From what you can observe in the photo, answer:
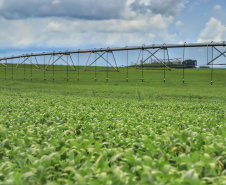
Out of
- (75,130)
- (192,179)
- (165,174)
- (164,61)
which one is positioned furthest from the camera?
(164,61)

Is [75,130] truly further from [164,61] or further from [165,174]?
[164,61]

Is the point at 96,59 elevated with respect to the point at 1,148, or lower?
elevated

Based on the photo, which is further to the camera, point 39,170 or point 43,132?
point 43,132

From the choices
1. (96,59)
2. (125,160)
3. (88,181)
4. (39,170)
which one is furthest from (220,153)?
(96,59)

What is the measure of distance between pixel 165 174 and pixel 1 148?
97.8 inches

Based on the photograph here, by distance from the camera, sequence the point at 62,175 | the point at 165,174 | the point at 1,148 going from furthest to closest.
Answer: the point at 1,148
the point at 62,175
the point at 165,174

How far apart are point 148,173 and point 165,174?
0.23 metres

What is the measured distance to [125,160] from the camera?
311 cm

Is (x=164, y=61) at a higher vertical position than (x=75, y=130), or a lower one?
higher

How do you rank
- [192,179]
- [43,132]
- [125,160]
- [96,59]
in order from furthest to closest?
1. [96,59]
2. [43,132]
3. [125,160]
4. [192,179]

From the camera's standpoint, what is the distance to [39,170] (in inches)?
103

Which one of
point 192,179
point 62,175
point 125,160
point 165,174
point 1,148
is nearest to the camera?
point 192,179

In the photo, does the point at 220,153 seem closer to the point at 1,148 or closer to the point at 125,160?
the point at 125,160

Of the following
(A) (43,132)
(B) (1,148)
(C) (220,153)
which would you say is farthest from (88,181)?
(A) (43,132)
